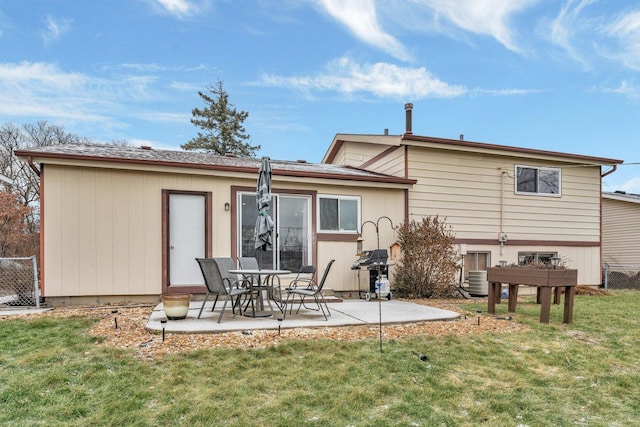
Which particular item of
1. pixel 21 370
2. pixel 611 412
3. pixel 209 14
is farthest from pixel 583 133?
pixel 21 370

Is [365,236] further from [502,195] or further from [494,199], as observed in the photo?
[502,195]

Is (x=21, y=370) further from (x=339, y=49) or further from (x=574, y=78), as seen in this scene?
(x=574, y=78)

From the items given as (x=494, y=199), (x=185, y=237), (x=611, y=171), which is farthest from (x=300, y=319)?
(x=611, y=171)

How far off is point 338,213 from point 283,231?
123cm

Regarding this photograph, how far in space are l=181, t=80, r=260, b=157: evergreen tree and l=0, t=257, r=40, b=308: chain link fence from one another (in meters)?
18.8

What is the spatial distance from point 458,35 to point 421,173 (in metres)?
5.86

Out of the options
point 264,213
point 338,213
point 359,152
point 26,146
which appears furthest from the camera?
point 26,146

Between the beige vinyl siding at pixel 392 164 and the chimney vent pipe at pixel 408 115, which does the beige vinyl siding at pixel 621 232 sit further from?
the beige vinyl siding at pixel 392 164

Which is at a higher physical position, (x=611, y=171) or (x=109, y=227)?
(x=611, y=171)

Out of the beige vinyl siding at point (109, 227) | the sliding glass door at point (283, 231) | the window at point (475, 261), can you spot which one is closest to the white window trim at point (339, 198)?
the sliding glass door at point (283, 231)

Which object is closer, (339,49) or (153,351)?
(153,351)

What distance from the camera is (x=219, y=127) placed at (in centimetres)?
2559

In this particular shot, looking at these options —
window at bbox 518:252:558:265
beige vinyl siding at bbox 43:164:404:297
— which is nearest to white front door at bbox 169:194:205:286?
beige vinyl siding at bbox 43:164:404:297

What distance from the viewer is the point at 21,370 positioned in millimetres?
3332
